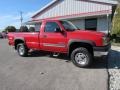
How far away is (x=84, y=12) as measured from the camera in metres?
20.0

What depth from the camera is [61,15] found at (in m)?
22.0

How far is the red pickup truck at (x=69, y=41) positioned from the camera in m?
7.48

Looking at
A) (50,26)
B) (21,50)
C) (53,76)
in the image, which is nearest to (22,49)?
(21,50)

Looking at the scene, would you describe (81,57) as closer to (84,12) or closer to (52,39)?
(52,39)

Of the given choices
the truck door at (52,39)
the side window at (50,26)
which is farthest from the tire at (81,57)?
the side window at (50,26)

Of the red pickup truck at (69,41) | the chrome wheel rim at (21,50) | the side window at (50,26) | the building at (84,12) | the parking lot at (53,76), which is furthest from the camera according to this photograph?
the building at (84,12)

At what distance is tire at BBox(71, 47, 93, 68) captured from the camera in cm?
768

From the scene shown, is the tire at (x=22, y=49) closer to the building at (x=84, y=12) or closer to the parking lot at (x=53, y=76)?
the parking lot at (x=53, y=76)

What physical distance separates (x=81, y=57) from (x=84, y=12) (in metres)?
12.9

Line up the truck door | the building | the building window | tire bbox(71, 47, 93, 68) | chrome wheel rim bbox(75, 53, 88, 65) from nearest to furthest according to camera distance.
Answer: tire bbox(71, 47, 93, 68)
chrome wheel rim bbox(75, 53, 88, 65)
the truck door
the building
the building window

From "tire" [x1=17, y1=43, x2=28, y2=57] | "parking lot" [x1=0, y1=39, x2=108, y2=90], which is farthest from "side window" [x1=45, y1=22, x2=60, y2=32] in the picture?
"tire" [x1=17, y1=43, x2=28, y2=57]

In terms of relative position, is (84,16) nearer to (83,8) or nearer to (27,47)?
(83,8)

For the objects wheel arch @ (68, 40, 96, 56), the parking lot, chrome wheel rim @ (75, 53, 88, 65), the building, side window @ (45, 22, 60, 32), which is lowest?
the parking lot

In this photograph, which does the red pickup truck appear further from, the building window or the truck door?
the building window
